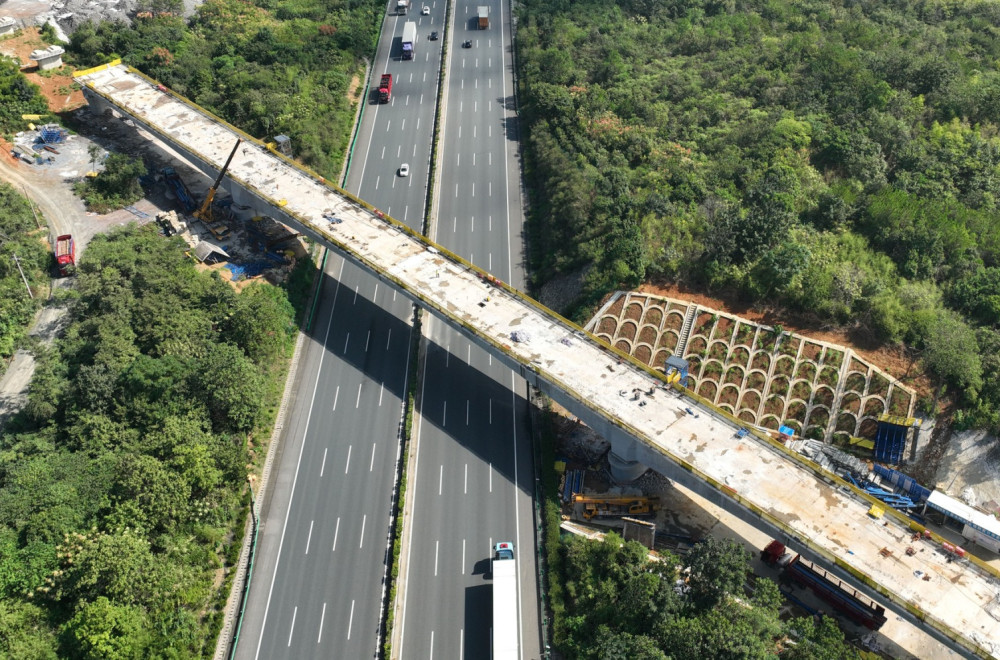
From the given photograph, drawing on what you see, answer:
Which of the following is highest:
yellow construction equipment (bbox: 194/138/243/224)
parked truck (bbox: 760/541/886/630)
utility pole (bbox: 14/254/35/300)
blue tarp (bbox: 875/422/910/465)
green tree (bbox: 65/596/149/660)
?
yellow construction equipment (bbox: 194/138/243/224)

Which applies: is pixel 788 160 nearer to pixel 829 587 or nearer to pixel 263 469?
pixel 829 587

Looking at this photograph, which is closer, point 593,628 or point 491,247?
point 593,628

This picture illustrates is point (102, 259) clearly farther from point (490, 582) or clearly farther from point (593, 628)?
point (593, 628)

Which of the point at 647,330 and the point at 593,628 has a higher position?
the point at 647,330

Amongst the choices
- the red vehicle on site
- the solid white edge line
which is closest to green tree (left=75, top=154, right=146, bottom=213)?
the solid white edge line

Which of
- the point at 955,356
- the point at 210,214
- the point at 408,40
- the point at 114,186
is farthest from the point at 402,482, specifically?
the point at 408,40

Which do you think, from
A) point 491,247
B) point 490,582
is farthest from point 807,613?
point 491,247

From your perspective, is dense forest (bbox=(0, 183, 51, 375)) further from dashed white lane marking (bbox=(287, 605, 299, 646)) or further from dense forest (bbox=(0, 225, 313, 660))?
dashed white lane marking (bbox=(287, 605, 299, 646))
